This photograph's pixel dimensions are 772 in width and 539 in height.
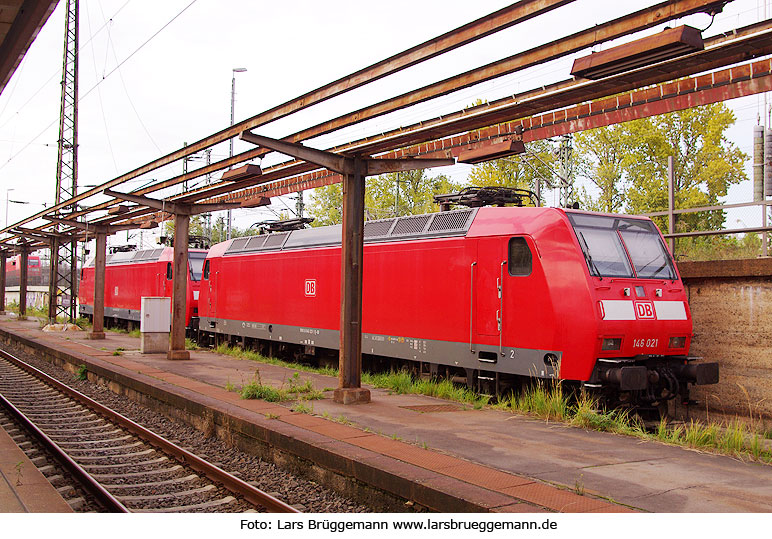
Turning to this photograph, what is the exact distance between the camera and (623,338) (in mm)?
9625

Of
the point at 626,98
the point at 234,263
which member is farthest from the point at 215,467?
the point at 234,263

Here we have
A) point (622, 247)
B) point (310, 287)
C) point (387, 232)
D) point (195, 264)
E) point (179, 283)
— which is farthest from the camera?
point (195, 264)

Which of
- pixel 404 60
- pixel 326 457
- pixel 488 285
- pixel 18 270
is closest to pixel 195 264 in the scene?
pixel 488 285

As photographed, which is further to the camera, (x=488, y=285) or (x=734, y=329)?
(x=488, y=285)

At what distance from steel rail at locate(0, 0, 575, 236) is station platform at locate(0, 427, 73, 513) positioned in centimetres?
599

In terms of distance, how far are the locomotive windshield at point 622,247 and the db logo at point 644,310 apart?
44 cm

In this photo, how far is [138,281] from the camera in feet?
91.0

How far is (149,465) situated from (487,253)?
5730 millimetres

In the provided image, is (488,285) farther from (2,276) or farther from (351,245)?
(2,276)

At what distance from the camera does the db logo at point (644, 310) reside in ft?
32.3

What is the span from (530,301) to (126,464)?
19.0 ft

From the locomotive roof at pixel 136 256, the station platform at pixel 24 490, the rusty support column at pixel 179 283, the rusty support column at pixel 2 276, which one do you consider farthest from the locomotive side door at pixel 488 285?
the rusty support column at pixel 2 276

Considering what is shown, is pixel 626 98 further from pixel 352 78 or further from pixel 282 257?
pixel 282 257

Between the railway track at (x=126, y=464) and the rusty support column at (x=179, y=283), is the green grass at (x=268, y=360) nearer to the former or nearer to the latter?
the rusty support column at (x=179, y=283)
